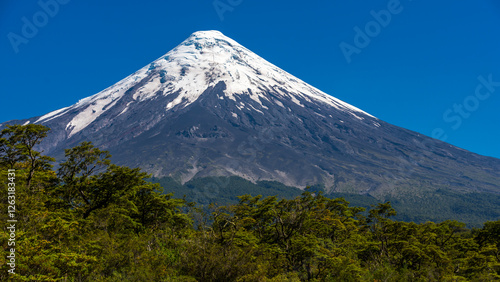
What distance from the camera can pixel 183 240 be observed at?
23.7m

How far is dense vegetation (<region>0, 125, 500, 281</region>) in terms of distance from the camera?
18.6 m

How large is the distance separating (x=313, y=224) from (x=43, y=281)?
66.6 feet

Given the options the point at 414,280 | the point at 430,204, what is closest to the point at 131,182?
the point at 414,280

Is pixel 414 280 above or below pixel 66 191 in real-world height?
below

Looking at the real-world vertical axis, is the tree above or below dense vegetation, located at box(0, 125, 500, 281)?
above

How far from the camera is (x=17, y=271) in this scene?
46.6 ft

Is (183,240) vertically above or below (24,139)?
below

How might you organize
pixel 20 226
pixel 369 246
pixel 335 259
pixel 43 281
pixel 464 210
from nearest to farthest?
pixel 43 281, pixel 20 226, pixel 335 259, pixel 369 246, pixel 464 210

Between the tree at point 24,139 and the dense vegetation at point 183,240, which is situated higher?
the tree at point 24,139

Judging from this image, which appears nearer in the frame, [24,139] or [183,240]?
[183,240]

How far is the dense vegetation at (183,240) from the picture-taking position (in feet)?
61.0

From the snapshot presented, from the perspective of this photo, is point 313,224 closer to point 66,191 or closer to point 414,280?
point 414,280

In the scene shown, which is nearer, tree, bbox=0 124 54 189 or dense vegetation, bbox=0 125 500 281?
dense vegetation, bbox=0 125 500 281

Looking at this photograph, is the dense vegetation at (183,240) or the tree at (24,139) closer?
the dense vegetation at (183,240)
